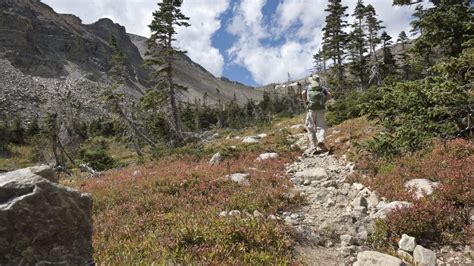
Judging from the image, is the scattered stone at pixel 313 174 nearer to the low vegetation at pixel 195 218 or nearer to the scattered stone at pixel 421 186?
the low vegetation at pixel 195 218

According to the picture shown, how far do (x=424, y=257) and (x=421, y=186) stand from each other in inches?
103

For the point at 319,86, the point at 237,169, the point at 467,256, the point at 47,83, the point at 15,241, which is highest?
the point at 47,83

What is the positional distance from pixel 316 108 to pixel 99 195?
7.91 metres

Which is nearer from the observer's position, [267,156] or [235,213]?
[235,213]

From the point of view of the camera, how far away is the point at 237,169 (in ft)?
39.3

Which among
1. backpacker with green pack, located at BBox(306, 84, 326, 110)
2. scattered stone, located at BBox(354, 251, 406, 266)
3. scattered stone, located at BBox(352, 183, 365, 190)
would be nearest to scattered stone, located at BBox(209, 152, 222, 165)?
backpacker with green pack, located at BBox(306, 84, 326, 110)

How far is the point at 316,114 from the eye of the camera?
1419cm

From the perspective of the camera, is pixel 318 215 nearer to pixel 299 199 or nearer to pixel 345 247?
pixel 299 199

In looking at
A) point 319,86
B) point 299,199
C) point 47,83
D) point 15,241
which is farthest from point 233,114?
point 15,241

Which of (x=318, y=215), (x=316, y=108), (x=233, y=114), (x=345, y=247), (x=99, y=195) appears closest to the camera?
(x=345, y=247)

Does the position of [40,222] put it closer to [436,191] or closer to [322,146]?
[436,191]

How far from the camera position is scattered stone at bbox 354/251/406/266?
516 centimetres

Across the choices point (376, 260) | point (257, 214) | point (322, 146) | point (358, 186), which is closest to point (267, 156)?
point (322, 146)

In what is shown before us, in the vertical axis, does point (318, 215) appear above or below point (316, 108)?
below
